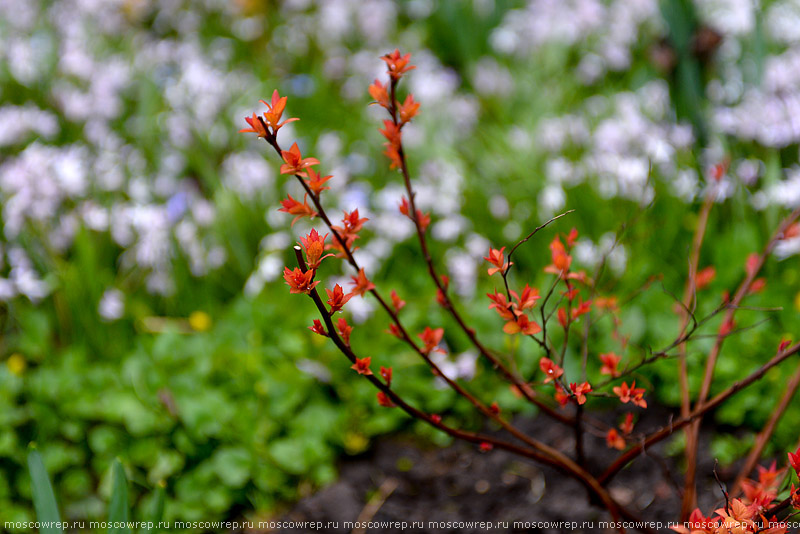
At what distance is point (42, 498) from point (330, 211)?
5.09 feet

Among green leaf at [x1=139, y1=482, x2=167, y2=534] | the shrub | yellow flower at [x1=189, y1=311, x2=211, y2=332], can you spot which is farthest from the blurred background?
green leaf at [x1=139, y1=482, x2=167, y2=534]

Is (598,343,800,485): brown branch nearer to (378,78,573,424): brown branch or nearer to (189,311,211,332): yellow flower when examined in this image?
(378,78,573,424): brown branch

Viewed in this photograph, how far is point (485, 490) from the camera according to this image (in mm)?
1668

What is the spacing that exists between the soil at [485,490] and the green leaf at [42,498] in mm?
596

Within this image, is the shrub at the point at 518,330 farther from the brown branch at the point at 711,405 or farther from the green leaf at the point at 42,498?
the green leaf at the point at 42,498

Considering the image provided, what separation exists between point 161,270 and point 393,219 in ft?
2.86

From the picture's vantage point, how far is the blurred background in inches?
67.4

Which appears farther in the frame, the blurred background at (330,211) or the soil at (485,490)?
the blurred background at (330,211)

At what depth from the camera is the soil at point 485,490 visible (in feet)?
5.01

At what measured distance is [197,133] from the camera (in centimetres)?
296

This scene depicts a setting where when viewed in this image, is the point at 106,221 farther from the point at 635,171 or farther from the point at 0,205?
the point at 635,171

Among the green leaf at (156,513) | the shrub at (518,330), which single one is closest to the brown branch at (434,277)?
the shrub at (518,330)

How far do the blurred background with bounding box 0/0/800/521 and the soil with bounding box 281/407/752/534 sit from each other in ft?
0.22

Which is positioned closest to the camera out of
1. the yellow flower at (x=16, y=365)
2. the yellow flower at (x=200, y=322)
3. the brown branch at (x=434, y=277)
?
the brown branch at (x=434, y=277)
